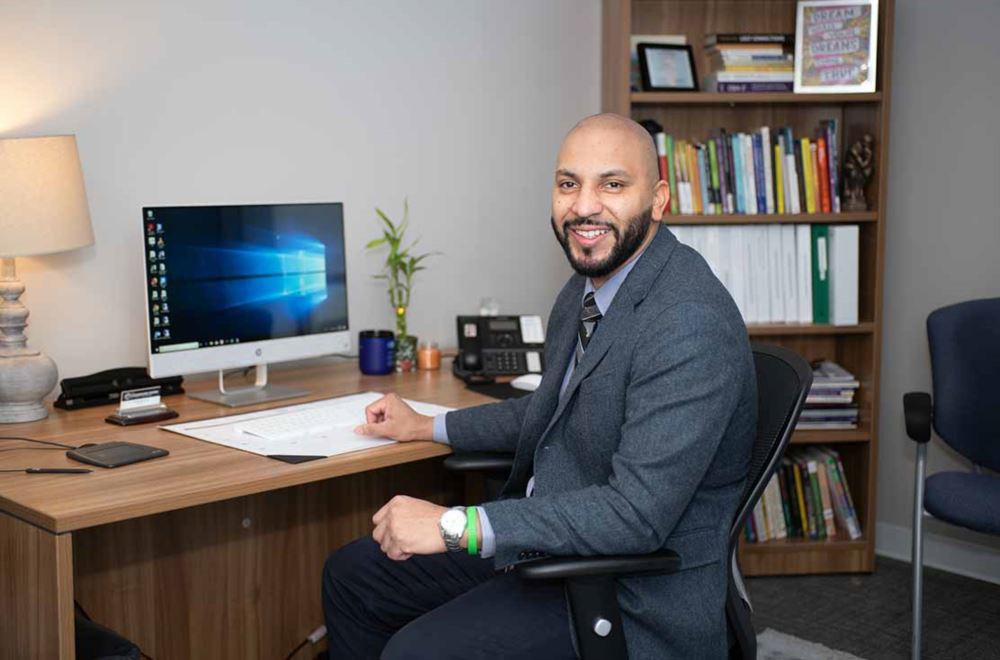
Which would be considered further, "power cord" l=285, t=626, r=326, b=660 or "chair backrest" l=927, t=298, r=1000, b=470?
"chair backrest" l=927, t=298, r=1000, b=470

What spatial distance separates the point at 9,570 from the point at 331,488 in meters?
1.08

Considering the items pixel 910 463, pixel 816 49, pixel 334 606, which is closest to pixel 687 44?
pixel 816 49

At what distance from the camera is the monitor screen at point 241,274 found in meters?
2.62

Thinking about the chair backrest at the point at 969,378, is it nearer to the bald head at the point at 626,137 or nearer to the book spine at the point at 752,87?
the book spine at the point at 752,87

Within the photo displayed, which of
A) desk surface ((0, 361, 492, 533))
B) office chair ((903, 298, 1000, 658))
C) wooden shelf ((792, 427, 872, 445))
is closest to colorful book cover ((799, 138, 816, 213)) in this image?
office chair ((903, 298, 1000, 658))

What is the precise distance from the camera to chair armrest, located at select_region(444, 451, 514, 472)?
235 centimetres

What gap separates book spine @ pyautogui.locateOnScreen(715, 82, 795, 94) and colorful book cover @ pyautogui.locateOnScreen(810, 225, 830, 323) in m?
0.46

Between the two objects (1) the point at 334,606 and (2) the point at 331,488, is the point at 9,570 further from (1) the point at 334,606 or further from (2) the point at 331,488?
(2) the point at 331,488

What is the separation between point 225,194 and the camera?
308cm

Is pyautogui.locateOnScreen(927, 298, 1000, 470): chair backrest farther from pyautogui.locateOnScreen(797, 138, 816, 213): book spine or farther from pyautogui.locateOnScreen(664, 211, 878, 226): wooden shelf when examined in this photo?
pyautogui.locateOnScreen(797, 138, 816, 213): book spine

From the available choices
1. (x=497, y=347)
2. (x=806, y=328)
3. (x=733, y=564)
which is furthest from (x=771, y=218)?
(x=733, y=564)

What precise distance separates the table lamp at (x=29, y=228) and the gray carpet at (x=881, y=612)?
2057 mm

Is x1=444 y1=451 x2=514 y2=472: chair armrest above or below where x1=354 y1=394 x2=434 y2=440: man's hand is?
below

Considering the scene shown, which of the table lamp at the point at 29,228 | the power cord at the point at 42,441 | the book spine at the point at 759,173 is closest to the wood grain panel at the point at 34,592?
the power cord at the point at 42,441
